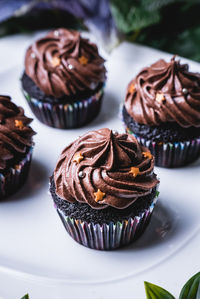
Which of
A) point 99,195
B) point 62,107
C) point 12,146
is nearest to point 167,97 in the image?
point 62,107

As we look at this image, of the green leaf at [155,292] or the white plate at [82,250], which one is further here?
the white plate at [82,250]

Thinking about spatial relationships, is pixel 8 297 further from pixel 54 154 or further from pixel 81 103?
pixel 81 103

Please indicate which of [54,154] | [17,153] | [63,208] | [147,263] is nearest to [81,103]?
[54,154]

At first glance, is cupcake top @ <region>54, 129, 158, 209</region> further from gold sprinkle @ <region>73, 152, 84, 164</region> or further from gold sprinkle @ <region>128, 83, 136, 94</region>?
gold sprinkle @ <region>128, 83, 136, 94</region>

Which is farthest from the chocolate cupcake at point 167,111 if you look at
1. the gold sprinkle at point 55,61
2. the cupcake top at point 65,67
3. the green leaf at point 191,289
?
the green leaf at point 191,289

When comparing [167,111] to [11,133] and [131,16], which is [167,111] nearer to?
[11,133]

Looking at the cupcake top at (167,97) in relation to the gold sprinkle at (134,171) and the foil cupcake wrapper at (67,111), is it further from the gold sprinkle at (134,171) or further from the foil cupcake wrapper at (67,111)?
the gold sprinkle at (134,171)
